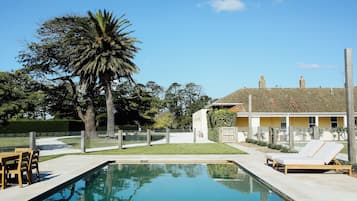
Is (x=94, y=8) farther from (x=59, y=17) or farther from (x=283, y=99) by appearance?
(x=283, y=99)

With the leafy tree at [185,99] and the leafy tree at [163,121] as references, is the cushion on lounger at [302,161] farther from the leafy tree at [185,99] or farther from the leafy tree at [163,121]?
the leafy tree at [185,99]

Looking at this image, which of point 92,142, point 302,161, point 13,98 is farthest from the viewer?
point 92,142

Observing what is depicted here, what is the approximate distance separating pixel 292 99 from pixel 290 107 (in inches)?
68.0

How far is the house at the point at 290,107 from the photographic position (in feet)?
103

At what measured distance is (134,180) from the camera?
38.5 ft

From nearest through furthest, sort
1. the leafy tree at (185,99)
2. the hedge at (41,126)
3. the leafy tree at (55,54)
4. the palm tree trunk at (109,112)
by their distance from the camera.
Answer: the palm tree trunk at (109,112), the leafy tree at (55,54), the hedge at (41,126), the leafy tree at (185,99)

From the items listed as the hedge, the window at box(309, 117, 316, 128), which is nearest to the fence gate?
the window at box(309, 117, 316, 128)

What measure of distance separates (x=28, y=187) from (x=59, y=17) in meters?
31.0

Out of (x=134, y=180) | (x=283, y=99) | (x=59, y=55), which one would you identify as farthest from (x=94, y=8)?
(x=134, y=180)

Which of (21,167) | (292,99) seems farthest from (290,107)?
(21,167)

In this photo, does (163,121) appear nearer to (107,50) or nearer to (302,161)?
(107,50)

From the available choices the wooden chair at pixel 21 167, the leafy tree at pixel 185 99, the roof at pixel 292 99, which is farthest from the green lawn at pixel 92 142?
the leafy tree at pixel 185 99

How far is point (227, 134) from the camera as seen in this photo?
27453mm

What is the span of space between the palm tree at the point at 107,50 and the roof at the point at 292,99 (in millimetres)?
9563
